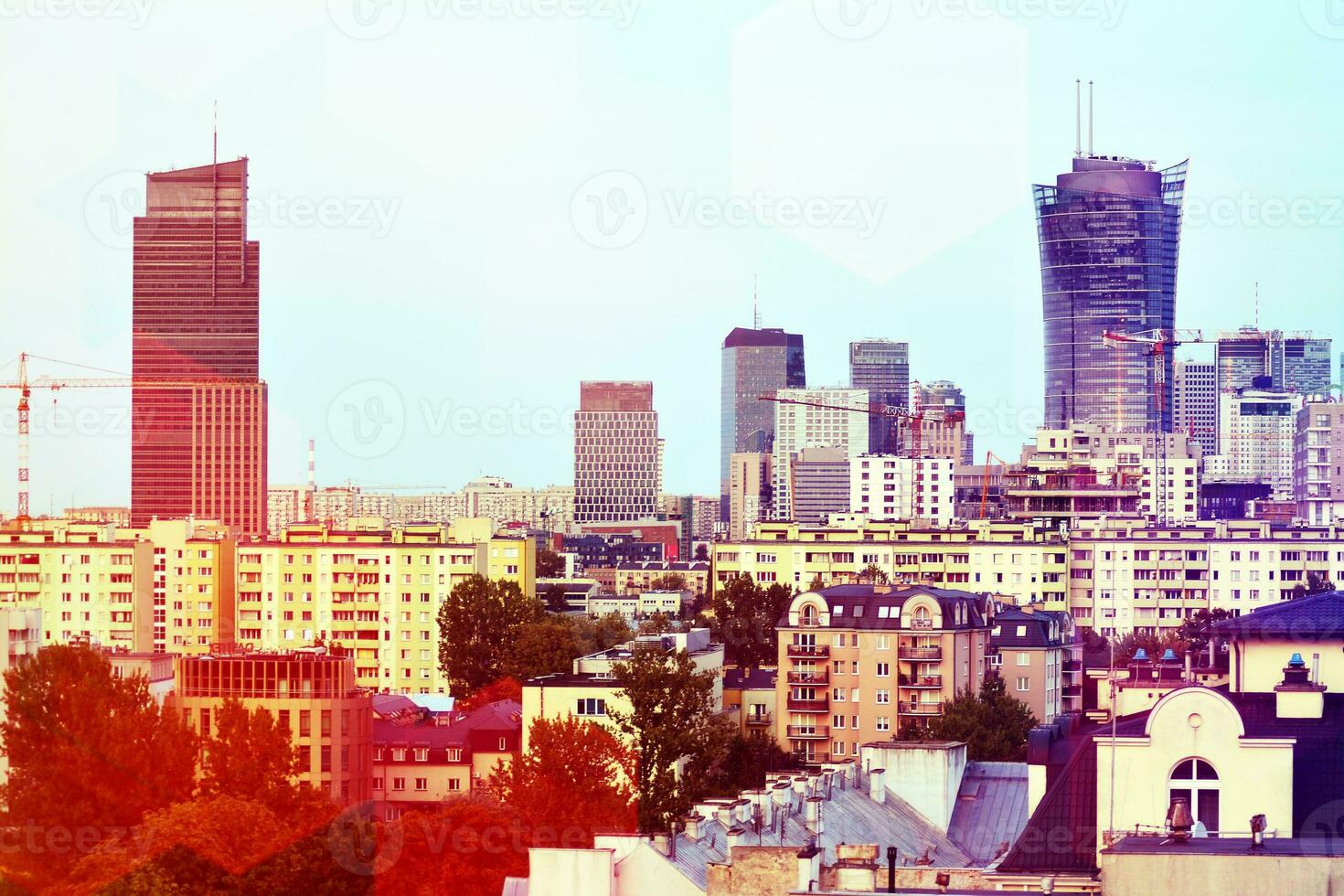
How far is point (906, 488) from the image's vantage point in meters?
162

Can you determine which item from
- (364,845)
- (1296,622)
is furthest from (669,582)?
(1296,622)

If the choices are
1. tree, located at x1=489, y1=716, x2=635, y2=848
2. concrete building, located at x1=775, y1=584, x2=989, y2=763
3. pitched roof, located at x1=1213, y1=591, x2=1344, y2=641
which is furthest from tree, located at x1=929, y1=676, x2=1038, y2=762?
pitched roof, located at x1=1213, y1=591, x2=1344, y2=641

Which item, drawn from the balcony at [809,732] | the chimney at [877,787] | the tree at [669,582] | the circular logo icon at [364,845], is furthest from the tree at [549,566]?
the chimney at [877,787]

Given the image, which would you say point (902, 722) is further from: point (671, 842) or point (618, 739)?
point (671, 842)

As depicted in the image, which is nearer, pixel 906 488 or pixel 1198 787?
pixel 1198 787

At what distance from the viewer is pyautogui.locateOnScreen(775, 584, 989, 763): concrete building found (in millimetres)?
56281

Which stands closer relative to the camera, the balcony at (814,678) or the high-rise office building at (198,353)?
the balcony at (814,678)

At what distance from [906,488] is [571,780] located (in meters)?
126

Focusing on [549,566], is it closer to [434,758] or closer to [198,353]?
[198,353]

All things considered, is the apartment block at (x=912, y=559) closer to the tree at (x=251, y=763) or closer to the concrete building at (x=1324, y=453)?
the concrete building at (x=1324, y=453)

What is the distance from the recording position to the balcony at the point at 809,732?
56562 millimetres

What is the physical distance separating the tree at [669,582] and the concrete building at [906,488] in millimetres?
16826

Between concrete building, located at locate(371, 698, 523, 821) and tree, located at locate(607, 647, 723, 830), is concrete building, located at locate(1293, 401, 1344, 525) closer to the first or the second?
concrete building, located at locate(371, 698, 523, 821)

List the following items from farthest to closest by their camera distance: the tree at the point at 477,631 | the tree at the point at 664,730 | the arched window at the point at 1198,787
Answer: the tree at the point at 477,631 → the tree at the point at 664,730 → the arched window at the point at 1198,787
